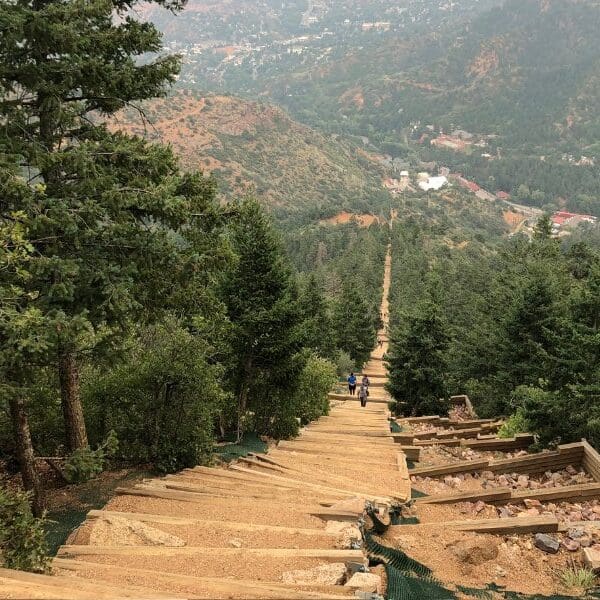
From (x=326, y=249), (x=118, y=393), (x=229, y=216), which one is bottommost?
(x=118, y=393)

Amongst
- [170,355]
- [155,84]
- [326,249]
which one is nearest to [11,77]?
[155,84]

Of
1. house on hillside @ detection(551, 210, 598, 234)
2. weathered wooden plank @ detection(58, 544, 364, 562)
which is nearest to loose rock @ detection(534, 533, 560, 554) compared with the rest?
weathered wooden plank @ detection(58, 544, 364, 562)

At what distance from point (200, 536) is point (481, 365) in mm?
23037

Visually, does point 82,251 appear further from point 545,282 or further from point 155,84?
point 545,282

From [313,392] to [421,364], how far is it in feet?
20.6

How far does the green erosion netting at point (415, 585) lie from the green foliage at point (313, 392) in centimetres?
980

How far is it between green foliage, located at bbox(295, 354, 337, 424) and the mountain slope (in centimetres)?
11124

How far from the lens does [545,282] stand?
19.5 metres

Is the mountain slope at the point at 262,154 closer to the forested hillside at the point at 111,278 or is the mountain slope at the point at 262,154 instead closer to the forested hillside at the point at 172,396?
the forested hillside at the point at 111,278

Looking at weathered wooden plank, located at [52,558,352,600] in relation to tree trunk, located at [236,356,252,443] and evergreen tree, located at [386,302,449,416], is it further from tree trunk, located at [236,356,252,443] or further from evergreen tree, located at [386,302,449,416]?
evergreen tree, located at [386,302,449,416]

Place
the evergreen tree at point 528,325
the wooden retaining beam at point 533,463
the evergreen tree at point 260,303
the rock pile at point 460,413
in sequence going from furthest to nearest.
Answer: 1. the rock pile at point 460,413
2. the evergreen tree at point 528,325
3. the evergreen tree at point 260,303
4. the wooden retaining beam at point 533,463

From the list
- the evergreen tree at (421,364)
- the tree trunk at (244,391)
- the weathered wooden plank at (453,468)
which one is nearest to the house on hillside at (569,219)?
the evergreen tree at (421,364)

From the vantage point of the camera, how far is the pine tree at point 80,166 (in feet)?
20.2

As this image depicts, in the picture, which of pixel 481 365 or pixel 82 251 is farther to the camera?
pixel 481 365
